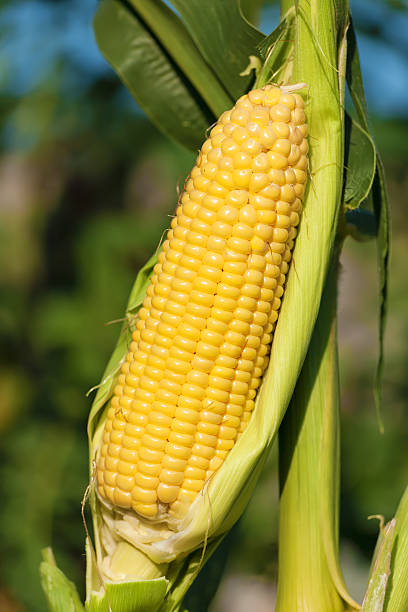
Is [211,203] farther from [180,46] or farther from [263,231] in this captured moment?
[180,46]

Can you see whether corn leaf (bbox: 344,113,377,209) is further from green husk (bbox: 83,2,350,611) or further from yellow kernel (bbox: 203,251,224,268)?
yellow kernel (bbox: 203,251,224,268)

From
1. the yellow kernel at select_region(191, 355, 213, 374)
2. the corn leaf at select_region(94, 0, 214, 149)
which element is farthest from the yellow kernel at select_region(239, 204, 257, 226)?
the corn leaf at select_region(94, 0, 214, 149)

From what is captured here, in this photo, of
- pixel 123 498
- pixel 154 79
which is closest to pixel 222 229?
pixel 123 498

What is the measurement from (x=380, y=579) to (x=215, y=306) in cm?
50

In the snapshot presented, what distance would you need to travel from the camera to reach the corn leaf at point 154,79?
1.44 meters

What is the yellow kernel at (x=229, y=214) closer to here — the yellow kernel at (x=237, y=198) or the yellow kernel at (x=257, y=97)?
the yellow kernel at (x=237, y=198)

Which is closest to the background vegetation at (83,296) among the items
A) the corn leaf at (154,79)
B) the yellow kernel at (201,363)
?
the corn leaf at (154,79)

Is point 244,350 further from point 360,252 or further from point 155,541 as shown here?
point 360,252

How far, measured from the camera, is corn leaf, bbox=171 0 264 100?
3.93 feet

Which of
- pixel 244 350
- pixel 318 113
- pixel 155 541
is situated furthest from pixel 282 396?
pixel 318 113

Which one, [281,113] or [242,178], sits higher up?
[281,113]

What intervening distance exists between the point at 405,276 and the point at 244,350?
2.29m

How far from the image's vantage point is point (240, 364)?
926mm

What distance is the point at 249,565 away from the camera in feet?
8.18
